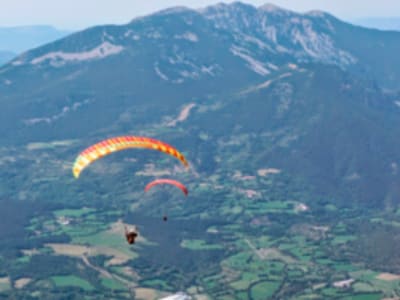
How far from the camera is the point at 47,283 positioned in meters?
159

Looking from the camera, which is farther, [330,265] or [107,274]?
[330,265]

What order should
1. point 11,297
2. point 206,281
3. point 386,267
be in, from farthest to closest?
1. point 386,267
2. point 206,281
3. point 11,297

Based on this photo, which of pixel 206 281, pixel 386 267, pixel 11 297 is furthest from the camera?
pixel 386 267

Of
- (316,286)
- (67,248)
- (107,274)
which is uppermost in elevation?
(67,248)

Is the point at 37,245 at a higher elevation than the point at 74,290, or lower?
higher

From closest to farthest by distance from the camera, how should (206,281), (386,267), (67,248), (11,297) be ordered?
1. (11,297)
2. (206,281)
3. (386,267)
4. (67,248)

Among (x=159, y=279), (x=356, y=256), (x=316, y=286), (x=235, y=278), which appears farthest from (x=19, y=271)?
(x=356, y=256)

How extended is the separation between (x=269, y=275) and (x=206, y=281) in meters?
13.4

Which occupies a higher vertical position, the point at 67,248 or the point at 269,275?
the point at 67,248

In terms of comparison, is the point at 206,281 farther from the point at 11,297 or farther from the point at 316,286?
the point at 11,297

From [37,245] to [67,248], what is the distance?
810cm

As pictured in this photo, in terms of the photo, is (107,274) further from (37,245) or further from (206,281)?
(37,245)

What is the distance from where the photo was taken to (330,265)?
582 ft

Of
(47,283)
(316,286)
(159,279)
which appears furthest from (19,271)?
(316,286)
